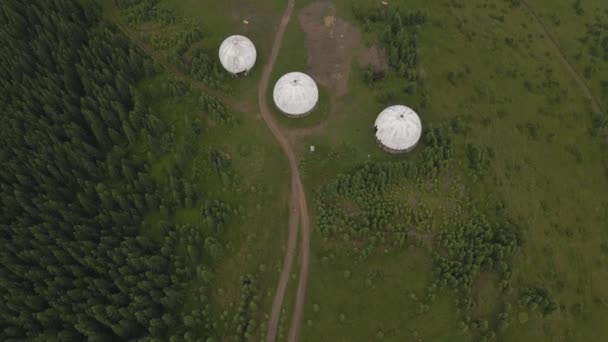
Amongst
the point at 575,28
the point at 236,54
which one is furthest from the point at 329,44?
the point at 575,28

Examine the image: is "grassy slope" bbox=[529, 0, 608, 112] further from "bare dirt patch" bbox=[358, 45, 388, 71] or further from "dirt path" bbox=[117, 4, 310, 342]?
"dirt path" bbox=[117, 4, 310, 342]

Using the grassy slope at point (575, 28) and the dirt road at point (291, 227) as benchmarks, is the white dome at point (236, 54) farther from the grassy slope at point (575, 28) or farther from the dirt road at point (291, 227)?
the grassy slope at point (575, 28)

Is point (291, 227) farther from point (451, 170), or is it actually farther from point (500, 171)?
point (500, 171)

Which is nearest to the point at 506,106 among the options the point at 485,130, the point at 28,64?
the point at 485,130

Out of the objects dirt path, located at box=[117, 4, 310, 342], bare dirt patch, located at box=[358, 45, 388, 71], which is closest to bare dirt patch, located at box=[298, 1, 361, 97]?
bare dirt patch, located at box=[358, 45, 388, 71]

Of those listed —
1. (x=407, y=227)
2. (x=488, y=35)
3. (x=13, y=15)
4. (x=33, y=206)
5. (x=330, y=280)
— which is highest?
(x=13, y=15)

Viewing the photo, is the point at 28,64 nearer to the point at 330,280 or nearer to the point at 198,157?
the point at 198,157

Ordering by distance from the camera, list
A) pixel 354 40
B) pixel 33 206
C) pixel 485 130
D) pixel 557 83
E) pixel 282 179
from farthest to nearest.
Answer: pixel 557 83 → pixel 354 40 → pixel 485 130 → pixel 282 179 → pixel 33 206
